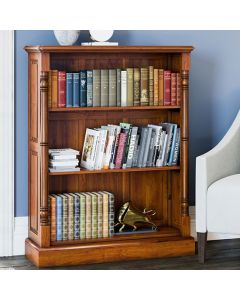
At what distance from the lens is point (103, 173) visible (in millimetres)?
3898

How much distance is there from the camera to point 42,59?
134 inches

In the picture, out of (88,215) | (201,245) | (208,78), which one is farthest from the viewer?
(208,78)

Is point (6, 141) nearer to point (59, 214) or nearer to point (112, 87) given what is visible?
point (59, 214)

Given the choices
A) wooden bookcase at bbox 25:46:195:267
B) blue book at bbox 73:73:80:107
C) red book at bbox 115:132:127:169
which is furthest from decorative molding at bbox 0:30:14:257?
red book at bbox 115:132:127:169

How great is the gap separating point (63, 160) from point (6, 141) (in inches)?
15.3

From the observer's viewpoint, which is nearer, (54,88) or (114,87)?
(54,88)

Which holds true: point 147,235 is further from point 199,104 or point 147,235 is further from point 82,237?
point 199,104

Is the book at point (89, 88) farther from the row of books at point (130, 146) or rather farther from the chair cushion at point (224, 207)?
the chair cushion at point (224, 207)

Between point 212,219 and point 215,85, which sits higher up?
point 215,85

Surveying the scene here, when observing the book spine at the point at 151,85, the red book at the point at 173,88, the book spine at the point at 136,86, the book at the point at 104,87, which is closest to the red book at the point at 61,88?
the book at the point at 104,87

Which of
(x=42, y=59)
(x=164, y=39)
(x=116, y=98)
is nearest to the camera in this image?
(x=42, y=59)

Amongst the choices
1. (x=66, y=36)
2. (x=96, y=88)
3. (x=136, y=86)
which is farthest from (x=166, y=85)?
(x=66, y=36)

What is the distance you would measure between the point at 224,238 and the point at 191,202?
14.2 inches

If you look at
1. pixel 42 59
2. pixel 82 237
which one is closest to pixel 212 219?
pixel 82 237
